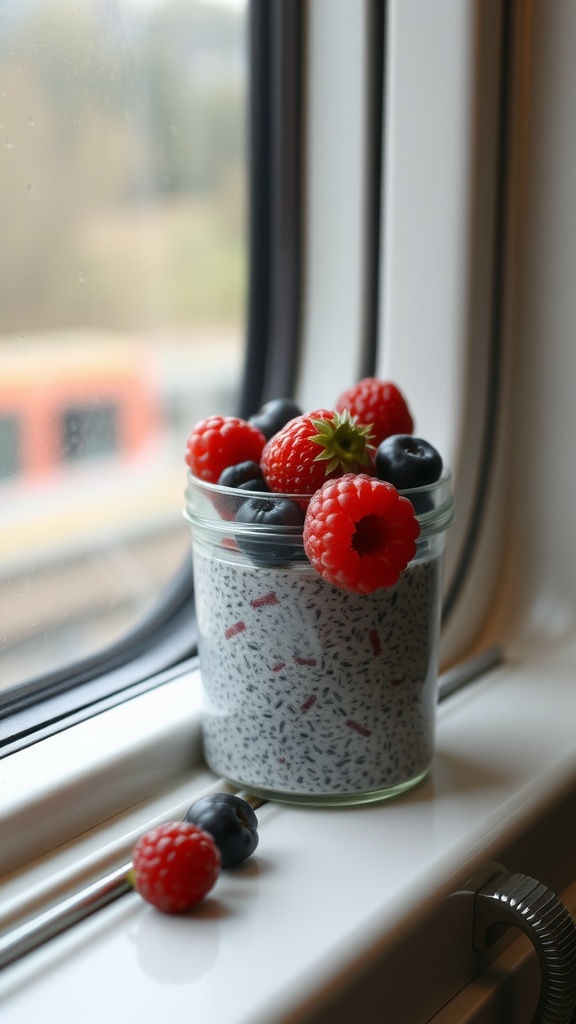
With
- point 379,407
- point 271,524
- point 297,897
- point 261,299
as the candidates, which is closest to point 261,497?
point 271,524

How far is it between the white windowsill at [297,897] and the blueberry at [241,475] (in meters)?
0.20

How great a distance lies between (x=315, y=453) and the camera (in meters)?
0.65

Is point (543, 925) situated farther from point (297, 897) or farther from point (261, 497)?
point (261, 497)

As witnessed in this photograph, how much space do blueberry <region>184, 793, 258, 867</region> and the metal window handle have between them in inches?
5.7

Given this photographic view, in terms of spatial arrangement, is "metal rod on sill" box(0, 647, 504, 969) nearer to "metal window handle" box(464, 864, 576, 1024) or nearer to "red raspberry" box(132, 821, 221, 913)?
"red raspberry" box(132, 821, 221, 913)

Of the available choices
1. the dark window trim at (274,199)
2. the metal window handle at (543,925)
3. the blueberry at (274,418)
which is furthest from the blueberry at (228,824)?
the dark window trim at (274,199)

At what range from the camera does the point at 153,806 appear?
720mm

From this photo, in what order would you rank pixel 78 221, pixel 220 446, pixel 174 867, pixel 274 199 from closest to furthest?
pixel 174 867, pixel 220 446, pixel 78 221, pixel 274 199

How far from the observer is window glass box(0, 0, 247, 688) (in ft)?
2.47

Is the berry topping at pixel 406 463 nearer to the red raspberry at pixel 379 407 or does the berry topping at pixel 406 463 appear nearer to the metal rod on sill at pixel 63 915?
the red raspberry at pixel 379 407

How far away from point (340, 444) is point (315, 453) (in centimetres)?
2

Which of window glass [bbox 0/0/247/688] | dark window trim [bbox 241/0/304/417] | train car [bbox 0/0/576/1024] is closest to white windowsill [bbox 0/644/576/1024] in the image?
train car [bbox 0/0/576/1024]

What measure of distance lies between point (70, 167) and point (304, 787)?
506 millimetres

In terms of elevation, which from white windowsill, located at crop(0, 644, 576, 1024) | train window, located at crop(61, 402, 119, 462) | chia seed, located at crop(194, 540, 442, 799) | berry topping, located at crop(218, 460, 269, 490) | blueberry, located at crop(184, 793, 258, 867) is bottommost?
white windowsill, located at crop(0, 644, 576, 1024)
